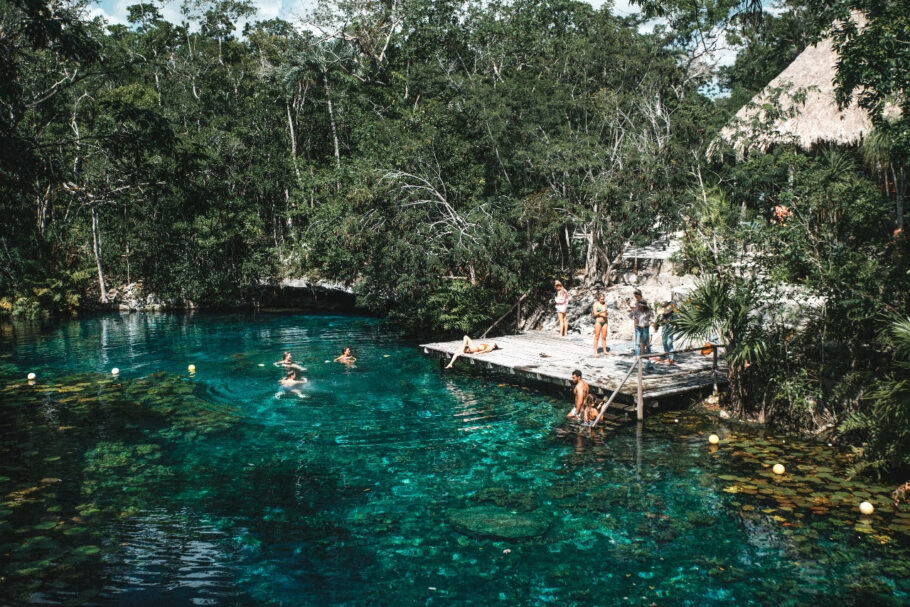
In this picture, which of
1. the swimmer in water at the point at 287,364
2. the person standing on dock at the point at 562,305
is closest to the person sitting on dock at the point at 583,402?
the person standing on dock at the point at 562,305

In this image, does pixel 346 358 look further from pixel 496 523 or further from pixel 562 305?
pixel 496 523

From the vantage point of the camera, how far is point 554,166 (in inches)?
822

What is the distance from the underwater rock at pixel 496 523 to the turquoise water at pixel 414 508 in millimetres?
37

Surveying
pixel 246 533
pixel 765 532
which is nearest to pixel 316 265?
pixel 246 533

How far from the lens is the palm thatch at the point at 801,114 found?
18281 millimetres

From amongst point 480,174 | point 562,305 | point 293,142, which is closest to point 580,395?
point 562,305

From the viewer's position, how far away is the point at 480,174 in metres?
23.5

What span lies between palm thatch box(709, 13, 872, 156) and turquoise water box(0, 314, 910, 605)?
10446 millimetres

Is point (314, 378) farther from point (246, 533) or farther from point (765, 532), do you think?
point (765, 532)

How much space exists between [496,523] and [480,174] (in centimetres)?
1638

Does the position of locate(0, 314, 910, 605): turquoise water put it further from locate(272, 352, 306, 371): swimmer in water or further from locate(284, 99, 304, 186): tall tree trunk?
locate(284, 99, 304, 186): tall tree trunk

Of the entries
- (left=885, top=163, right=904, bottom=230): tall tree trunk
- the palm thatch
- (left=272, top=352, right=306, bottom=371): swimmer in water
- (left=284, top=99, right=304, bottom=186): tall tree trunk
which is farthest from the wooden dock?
(left=284, top=99, right=304, bottom=186): tall tree trunk

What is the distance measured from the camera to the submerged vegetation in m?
10.8

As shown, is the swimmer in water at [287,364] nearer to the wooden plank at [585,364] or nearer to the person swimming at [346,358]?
the person swimming at [346,358]
